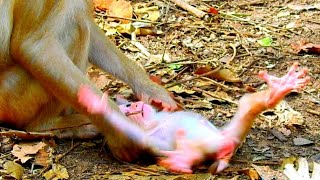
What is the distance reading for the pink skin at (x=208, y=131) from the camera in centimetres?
347

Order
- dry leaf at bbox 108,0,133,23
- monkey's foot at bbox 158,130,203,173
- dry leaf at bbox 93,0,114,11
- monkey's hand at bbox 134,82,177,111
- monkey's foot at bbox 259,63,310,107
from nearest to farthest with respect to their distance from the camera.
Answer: monkey's foot at bbox 259,63,310,107
monkey's foot at bbox 158,130,203,173
monkey's hand at bbox 134,82,177,111
dry leaf at bbox 108,0,133,23
dry leaf at bbox 93,0,114,11

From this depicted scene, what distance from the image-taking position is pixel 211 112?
181 inches

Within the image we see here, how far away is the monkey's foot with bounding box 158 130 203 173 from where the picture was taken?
3584 mm

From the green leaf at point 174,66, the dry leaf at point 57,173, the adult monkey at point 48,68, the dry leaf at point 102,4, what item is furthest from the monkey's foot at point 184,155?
the dry leaf at point 102,4

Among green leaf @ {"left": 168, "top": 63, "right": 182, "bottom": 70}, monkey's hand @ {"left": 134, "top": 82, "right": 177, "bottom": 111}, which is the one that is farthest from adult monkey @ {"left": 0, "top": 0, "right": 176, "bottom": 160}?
green leaf @ {"left": 168, "top": 63, "right": 182, "bottom": 70}

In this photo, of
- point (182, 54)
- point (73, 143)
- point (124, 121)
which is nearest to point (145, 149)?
point (124, 121)

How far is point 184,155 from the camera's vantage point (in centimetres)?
359

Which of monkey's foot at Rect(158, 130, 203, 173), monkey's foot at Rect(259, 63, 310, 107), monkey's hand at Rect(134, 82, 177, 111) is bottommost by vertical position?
monkey's foot at Rect(158, 130, 203, 173)

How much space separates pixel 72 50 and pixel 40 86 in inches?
10.4

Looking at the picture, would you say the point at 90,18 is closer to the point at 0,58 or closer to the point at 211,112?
the point at 0,58

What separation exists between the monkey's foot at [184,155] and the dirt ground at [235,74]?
0.34ft

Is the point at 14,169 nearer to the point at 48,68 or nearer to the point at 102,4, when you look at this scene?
the point at 48,68

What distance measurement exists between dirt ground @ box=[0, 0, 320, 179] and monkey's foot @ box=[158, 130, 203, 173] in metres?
0.10

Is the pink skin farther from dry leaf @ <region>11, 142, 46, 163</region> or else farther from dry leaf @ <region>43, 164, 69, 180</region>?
dry leaf @ <region>11, 142, 46, 163</region>
